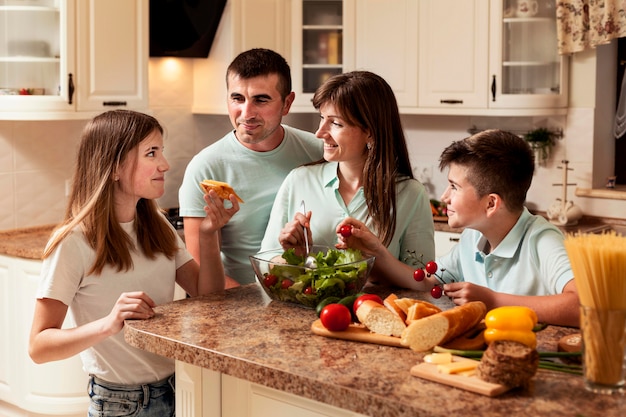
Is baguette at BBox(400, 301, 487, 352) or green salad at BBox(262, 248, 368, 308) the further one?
green salad at BBox(262, 248, 368, 308)

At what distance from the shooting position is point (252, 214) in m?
2.88

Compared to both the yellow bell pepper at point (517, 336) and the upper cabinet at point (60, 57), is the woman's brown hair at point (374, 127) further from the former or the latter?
the upper cabinet at point (60, 57)

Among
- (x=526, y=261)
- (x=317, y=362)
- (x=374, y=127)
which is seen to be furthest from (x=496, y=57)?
(x=317, y=362)

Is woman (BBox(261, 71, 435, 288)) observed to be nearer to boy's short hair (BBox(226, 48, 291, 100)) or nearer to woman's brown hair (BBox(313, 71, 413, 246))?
woman's brown hair (BBox(313, 71, 413, 246))

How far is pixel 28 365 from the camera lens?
13.2 ft

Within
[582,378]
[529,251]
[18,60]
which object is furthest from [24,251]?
[582,378]

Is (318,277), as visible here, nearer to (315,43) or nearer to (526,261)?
(526,261)

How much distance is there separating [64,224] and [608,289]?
4.64 ft

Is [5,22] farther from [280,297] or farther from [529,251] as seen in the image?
[529,251]

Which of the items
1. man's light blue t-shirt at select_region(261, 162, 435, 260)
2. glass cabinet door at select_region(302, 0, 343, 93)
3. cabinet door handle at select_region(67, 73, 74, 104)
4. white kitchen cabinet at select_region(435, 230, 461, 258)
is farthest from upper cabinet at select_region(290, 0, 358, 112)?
man's light blue t-shirt at select_region(261, 162, 435, 260)

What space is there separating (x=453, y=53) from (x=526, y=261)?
2.46 m

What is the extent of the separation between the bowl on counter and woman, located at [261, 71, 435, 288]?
211 mm

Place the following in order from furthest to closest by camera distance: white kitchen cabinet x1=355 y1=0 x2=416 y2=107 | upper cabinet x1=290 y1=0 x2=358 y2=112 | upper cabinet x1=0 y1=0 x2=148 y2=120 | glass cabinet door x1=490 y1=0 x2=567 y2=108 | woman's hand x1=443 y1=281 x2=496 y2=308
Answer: upper cabinet x1=290 y1=0 x2=358 y2=112, white kitchen cabinet x1=355 y1=0 x2=416 y2=107, glass cabinet door x1=490 y1=0 x2=567 y2=108, upper cabinet x1=0 y1=0 x2=148 y2=120, woman's hand x1=443 y1=281 x2=496 y2=308

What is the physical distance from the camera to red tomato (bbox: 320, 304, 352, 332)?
193 cm
